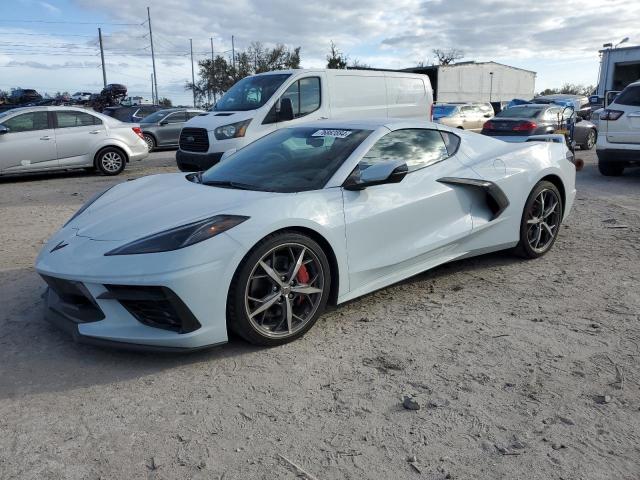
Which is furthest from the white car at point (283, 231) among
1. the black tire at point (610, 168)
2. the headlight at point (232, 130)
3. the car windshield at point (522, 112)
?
the car windshield at point (522, 112)

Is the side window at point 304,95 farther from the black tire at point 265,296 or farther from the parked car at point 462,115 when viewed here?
the parked car at point 462,115

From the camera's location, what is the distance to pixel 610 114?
371 inches

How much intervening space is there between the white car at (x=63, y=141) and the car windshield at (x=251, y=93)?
2.88m

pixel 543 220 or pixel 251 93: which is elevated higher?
pixel 251 93

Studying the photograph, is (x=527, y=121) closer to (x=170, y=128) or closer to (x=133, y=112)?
(x=170, y=128)

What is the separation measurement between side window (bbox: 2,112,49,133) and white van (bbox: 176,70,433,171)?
10.1 ft

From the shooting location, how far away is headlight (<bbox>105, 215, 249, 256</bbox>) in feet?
10.0

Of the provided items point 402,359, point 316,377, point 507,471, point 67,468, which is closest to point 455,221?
point 402,359

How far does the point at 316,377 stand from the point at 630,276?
3.08 meters

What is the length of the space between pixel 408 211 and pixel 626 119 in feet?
23.5

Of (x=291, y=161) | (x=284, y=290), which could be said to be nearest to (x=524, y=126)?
(x=291, y=161)

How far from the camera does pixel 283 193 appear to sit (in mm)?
3543

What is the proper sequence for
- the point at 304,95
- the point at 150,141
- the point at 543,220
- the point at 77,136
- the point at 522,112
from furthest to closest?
the point at 150,141
the point at 522,112
the point at 77,136
the point at 304,95
the point at 543,220

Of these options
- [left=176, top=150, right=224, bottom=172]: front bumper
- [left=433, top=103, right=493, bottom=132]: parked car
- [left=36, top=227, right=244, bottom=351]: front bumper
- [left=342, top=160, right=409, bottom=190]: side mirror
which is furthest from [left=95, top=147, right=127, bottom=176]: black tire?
[left=433, top=103, right=493, bottom=132]: parked car
